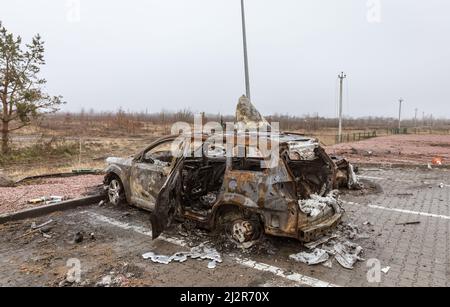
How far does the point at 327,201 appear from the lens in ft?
17.9

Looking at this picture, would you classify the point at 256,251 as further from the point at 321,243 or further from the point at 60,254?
the point at 60,254

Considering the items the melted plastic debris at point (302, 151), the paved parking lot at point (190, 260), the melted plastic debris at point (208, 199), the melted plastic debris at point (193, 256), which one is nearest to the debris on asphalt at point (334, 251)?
the paved parking lot at point (190, 260)

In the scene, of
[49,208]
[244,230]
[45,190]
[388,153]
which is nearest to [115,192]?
[49,208]

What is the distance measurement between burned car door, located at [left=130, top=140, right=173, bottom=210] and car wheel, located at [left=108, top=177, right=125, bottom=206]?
488 mm

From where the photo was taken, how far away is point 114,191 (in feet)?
23.6

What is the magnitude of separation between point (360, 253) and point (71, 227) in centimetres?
480

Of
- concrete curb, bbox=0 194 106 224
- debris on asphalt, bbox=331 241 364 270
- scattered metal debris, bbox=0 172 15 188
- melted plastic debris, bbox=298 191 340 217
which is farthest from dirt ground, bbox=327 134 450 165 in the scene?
scattered metal debris, bbox=0 172 15 188

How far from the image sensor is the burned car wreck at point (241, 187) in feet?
15.6

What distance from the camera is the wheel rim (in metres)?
7.13

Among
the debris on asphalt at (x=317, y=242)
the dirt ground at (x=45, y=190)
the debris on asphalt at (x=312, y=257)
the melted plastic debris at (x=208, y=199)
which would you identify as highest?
the melted plastic debris at (x=208, y=199)

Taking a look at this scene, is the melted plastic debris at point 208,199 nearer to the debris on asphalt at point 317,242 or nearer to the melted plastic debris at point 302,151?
the melted plastic debris at point 302,151

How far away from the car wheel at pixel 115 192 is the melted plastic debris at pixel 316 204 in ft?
12.4

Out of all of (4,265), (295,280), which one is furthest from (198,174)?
(4,265)

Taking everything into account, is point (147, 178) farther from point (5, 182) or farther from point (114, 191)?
point (5, 182)
